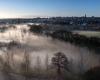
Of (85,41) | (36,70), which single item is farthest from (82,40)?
(36,70)

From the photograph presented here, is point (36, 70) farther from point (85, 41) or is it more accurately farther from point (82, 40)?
point (82, 40)

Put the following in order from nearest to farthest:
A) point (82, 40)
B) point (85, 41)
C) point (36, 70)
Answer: point (36, 70), point (85, 41), point (82, 40)

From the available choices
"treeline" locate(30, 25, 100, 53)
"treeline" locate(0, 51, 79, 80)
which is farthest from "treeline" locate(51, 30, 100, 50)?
Answer: "treeline" locate(0, 51, 79, 80)

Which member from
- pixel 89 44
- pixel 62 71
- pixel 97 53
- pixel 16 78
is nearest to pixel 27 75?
→ pixel 16 78

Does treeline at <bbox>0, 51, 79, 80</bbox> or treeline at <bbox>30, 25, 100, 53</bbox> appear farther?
treeline at <bbox>30, 25, 100, 53</bbox>

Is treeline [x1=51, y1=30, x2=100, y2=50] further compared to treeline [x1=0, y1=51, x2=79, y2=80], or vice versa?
treeline [x1=51, y1=30, x2=100, y2=50]

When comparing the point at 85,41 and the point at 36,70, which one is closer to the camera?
the point at 36,70

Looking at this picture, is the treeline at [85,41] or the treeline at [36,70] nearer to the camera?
the treeline at [36,70]

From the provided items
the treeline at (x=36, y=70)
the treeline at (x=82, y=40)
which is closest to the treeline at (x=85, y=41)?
the treeline at (x=82, y=40)

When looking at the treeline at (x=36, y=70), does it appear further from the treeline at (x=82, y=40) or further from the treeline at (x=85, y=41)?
the treeline at (x=85, y=41)

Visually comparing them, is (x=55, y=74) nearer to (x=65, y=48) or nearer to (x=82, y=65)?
(x=82, y=65)

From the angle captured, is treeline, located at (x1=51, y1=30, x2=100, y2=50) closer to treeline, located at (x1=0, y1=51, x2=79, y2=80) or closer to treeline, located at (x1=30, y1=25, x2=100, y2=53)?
treeline, located at (x1=30, y1=25, x2=100, y2=53)
